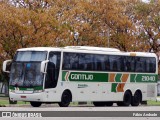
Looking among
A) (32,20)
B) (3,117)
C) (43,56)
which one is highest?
(32,20)

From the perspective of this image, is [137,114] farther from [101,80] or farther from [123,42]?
[123,42]

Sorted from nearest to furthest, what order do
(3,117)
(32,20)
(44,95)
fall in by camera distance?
1. (3,117)
2. (44,95)
3. (32,20)

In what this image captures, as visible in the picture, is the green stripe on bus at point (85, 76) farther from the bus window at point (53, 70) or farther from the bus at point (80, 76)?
the bus window at point (53, 70)

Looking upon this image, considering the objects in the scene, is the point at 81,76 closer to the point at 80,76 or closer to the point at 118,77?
the point at 80,76

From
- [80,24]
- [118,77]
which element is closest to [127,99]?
[118,77]

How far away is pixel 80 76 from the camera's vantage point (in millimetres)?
32562

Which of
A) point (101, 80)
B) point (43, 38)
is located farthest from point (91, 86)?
point (43, 38)

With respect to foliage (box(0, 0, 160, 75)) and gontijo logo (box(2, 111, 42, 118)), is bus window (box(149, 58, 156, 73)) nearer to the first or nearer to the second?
foliage (box(0, 0, 160, 75))

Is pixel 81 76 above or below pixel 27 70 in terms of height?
below

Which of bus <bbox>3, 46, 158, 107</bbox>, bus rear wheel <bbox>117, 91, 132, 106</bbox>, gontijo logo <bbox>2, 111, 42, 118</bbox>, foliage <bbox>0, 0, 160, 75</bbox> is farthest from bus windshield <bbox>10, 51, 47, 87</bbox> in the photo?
foliage <bbox>0, 0, 160, 75</bbox>

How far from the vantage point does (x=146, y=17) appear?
58656 millimetres

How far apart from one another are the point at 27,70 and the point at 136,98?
30.4ft

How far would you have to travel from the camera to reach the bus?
30453 mm

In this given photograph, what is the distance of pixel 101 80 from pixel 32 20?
15.1 metres
